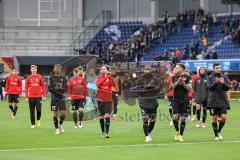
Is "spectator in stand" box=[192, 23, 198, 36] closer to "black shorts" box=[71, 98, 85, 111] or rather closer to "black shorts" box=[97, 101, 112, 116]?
"black shorts" box=[71, 98, 85, 111]

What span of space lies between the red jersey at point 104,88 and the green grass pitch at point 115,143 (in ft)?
3.79

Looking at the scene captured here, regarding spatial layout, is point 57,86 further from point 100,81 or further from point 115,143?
point 115,143

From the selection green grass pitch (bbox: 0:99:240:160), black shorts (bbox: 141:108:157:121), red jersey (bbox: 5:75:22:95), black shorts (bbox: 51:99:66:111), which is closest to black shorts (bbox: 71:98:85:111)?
green grass pitch (bbox: 0:99:240:160)

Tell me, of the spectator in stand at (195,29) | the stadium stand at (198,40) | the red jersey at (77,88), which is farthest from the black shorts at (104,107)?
the spectator in stand at (195,29)

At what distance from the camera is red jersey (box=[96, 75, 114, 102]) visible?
818 inches

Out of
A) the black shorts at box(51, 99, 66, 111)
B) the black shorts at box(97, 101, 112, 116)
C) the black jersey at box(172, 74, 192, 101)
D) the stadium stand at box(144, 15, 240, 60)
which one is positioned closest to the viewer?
the black jersey at box(172, 74, 192, 101)

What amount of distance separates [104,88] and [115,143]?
2.39 m

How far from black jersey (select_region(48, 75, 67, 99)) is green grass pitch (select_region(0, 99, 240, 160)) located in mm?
1208

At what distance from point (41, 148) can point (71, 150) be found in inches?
38.9

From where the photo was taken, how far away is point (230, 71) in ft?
161

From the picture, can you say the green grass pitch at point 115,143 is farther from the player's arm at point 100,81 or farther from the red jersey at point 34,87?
the player's arm at point 100,81

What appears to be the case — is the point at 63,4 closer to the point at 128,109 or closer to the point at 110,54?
the point at 110,54

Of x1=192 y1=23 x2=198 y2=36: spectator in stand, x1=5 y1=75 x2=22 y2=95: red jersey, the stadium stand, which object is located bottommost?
x1=5 y1=75 x2=22 y2=95: red jersey

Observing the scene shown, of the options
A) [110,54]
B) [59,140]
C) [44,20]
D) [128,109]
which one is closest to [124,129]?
[59,140]
